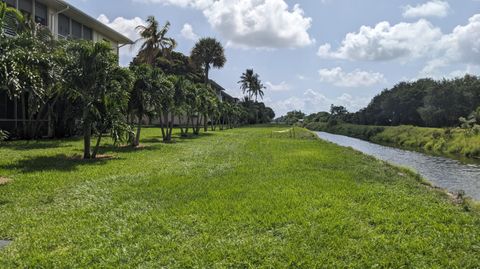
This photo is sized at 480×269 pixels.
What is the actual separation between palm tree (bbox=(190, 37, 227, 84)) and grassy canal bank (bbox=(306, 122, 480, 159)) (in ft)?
84.6

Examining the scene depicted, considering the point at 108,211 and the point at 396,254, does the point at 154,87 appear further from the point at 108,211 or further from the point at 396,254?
the point at 396,254

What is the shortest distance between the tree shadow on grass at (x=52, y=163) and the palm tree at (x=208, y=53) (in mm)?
45223

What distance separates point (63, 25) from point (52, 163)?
48.3 feet

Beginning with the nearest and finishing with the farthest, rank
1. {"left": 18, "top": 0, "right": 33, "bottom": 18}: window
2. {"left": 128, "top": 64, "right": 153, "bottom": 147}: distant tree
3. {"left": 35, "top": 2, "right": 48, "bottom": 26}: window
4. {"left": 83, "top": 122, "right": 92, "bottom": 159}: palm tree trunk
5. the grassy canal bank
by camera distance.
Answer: {"left": 83, "top": 122, "right": 92, "bottom": 159}: palm tree trunk < {"left": 128, "top": 64, "right": 153, "bottom": 147}: distant tree < {"left": 18, "top": 0, "right": 33, "bottom": 18}: window < {"left": 35, "top": 2, "right": 48, "bottom": 26}: window < the grassy canal bank

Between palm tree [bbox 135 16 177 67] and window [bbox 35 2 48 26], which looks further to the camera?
palm tree [bbox 135 16 177 67]

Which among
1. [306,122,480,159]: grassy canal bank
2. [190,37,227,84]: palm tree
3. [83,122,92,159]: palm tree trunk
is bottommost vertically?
[306,122,480,159]: grassy canal bank

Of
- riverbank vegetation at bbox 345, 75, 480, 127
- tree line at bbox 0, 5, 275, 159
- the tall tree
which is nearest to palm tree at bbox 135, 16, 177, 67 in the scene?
tree line at bbox 0, 5, 275, 159

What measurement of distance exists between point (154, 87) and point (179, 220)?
14.3 meters

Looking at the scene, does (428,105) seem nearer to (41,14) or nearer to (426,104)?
(426,104)

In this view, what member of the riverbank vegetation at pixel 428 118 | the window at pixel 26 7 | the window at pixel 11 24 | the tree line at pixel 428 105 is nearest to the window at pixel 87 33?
the window at pixel 26 7

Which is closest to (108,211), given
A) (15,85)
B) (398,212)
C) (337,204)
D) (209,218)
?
(209,218)

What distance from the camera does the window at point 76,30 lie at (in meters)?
25.2

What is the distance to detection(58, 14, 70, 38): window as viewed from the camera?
930 inches

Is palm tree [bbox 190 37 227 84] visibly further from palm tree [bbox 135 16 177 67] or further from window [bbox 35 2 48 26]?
window [bbox 35 2 48 26]
